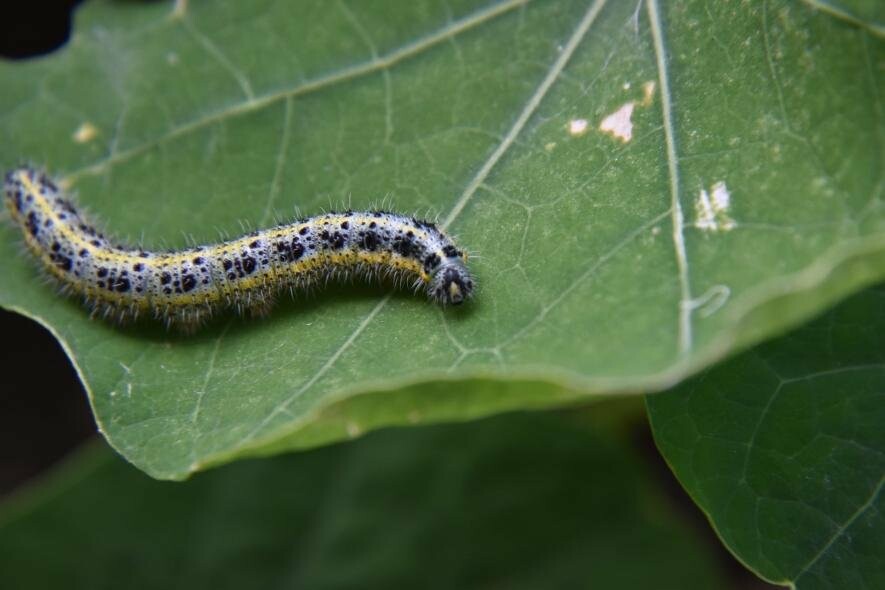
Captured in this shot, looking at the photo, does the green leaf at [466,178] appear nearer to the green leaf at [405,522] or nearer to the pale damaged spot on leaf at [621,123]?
the pale damaged spot on leaf at [621,123]

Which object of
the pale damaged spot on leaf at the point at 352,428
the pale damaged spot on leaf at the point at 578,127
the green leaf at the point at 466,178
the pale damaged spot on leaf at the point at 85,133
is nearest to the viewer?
the pale damaged spot on leaf at the point at 352,428

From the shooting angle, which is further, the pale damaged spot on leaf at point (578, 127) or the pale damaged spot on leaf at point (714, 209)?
the pale damaged spot on leaf at point (578, 127)

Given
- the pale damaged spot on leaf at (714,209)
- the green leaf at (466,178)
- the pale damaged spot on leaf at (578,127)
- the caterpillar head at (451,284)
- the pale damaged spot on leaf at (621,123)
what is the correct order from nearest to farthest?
the green leaf at (466,178) → the pale damaged spot on leaf at (714,209) → the caterpillar head at (451,284) → the pale damaged spot on leaf at (621,123) → the pale damaged spot on leaf at (578,127)

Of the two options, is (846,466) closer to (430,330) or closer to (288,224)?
(430,330)

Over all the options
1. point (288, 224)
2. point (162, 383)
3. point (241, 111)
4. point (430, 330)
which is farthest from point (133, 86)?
point (430, 330)

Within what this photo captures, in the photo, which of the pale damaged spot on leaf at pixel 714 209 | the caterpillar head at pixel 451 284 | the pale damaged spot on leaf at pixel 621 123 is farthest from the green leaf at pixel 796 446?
the pale damaged spot on leaf at pixel 621 123

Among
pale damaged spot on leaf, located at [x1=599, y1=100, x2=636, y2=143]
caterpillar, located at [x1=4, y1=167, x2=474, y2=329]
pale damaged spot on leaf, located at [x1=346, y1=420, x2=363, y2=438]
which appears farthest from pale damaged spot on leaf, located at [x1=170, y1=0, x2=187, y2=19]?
pale damaged spot on leaf, located at [x1=346, y1=420, x2=363, y2=438]
